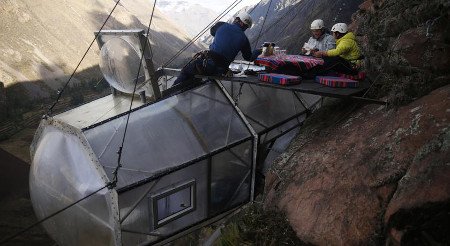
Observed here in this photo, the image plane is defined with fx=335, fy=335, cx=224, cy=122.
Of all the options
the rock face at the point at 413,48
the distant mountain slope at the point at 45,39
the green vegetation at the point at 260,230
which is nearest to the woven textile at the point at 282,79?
the rock face at the point at 413,48

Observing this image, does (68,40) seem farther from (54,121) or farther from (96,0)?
(54,121)

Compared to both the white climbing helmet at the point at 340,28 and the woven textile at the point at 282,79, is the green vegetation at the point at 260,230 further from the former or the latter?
the white climbing helmet at the point at 340,28

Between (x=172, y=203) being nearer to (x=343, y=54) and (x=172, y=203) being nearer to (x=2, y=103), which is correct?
(x=343, y=54)

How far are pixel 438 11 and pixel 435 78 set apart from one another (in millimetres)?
1116

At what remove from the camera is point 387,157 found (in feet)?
16.9

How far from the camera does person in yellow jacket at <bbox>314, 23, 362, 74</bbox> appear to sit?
769 centimetres

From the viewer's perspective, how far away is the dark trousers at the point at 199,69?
8.34m

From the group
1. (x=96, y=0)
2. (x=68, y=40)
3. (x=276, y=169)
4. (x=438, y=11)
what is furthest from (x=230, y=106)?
(x=96, y=0)

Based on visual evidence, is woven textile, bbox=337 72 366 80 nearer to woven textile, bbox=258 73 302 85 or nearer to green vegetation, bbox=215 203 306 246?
woven textile, bbox=258 73 302 85

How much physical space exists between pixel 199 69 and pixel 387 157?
16.0ft

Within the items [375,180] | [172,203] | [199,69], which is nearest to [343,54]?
[199,69]

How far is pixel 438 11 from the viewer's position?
18.4 ft

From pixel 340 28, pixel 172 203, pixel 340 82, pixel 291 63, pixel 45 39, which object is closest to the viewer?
pixel 340 82

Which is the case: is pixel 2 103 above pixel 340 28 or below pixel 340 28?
above
